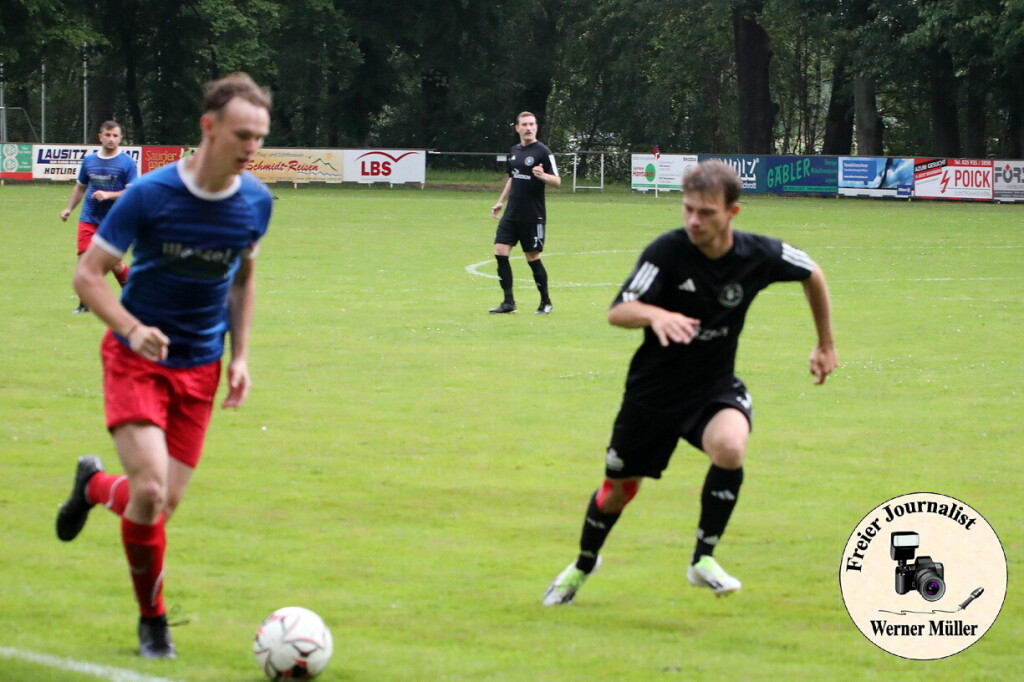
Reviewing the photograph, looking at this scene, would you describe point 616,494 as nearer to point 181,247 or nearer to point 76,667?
point 181,247

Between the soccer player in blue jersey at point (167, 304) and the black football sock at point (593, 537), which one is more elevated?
the soccer player in blue jersey at point (167, 304)

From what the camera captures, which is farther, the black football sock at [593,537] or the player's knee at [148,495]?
the black football sock at [593,537]

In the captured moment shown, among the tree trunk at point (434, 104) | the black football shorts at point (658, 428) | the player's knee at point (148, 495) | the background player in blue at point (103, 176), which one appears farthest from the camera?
the tree trunk at point (434, 104)

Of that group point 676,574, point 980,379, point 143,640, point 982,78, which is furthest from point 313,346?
point 982,78

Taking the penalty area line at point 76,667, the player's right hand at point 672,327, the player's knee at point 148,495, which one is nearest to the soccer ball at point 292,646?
the penalty area line at point 76,667

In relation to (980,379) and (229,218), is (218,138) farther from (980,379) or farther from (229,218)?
(980,379)

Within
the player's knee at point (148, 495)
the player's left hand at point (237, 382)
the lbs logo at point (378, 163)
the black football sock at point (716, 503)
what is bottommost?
the black football sock at point (716, 503)

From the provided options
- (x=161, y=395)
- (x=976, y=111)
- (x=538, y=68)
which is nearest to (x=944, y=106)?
(x=976, y=111)

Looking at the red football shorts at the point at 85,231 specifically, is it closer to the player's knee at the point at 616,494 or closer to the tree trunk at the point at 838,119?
the player's knee at the point at 616,494

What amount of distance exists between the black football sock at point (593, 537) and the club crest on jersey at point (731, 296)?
1.03m

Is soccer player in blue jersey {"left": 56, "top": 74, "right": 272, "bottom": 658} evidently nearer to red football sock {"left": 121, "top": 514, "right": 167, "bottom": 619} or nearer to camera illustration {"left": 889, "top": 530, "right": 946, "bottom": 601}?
red football sock {"left": 121, "top": 514, "right": 167, "bottom": 619}

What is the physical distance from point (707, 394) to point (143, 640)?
2.45m

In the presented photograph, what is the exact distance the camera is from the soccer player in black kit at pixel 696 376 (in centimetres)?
595

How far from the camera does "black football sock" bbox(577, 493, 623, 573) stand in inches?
247
